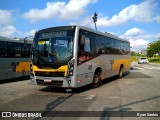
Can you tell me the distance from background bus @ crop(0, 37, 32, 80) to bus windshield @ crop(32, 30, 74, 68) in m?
3.34

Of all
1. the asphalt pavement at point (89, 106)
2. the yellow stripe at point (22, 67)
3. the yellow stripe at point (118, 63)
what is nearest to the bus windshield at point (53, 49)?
the asphalt pavement at point (89, 106)

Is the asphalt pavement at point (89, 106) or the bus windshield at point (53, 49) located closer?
the asphalt pavement at point (89, 106)

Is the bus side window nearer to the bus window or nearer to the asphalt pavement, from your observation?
the asphalt pavement

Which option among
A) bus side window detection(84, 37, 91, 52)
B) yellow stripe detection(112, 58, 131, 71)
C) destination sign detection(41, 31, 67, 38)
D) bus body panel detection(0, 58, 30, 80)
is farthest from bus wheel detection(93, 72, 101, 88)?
bus body panel detection(0, 58, 30, 80)

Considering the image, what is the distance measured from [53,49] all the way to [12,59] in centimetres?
622

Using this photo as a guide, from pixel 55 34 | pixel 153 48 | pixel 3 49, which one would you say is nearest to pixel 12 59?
pixel 3 49

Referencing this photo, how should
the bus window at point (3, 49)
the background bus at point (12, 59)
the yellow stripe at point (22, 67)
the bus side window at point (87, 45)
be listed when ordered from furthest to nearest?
the yellow stripe at point (22, 67) < the background bus at point (12, 59) < the bus window at point (3, 49) < the bus side window at point (87, 45)

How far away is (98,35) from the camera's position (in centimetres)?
1362

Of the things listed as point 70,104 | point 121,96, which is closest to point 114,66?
point 121,96

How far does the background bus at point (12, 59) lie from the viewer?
15.3 meters

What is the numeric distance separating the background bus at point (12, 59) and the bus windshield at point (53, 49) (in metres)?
3.34

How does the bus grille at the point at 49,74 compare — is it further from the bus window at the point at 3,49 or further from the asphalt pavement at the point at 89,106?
the bus window at the point at 3,49

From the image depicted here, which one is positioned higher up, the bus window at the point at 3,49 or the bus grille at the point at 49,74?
the bus window at the point at 3,49

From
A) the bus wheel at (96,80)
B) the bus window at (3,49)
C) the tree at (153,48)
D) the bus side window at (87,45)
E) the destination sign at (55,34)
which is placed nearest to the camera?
the destination sign at (55,34)
